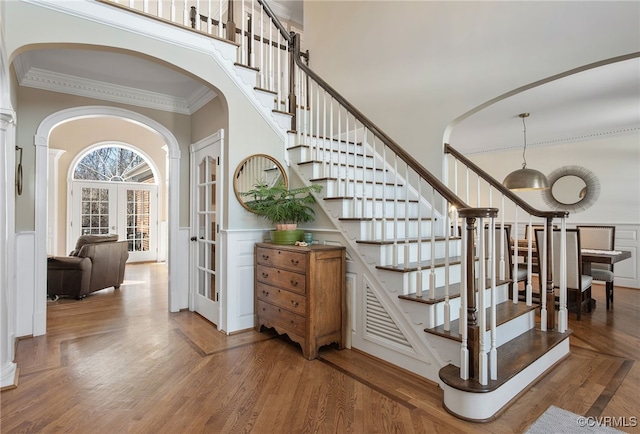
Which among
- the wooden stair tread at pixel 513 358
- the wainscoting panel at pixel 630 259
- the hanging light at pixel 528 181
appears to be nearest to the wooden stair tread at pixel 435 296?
the wooden stair tread at pixel 513 358

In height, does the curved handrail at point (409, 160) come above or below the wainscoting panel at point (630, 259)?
above

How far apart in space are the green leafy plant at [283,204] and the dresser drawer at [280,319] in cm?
83

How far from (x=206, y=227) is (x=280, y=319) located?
60.8 inches

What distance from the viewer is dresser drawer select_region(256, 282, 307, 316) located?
9.28 ft

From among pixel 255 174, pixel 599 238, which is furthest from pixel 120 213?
pixel 599 238

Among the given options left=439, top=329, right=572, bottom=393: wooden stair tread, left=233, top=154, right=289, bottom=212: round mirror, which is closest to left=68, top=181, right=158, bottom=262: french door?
left=233, top=154, right=289, bottom=212: round mirror

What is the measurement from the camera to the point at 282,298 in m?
3.03

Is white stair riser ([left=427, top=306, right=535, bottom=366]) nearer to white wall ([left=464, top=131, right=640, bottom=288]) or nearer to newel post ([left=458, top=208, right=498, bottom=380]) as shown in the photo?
newel post ([left=458, top=208, right=498, bottom=380])

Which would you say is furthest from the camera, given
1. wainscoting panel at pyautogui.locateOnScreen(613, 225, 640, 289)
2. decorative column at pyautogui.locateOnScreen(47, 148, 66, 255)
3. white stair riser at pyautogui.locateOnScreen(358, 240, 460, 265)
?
decorative column at pyautogui.locateOnScreen(47, 148, 66, 255)

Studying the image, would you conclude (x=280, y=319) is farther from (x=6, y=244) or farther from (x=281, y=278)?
(x=6, y=244)

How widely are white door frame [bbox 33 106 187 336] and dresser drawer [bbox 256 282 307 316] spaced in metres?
1.45

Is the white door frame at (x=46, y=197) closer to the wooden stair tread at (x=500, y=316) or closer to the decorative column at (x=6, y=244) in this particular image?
the decorative column at (x=6, y=244)

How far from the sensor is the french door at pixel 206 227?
3.67 meters

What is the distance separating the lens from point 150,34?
2936 millimetres
